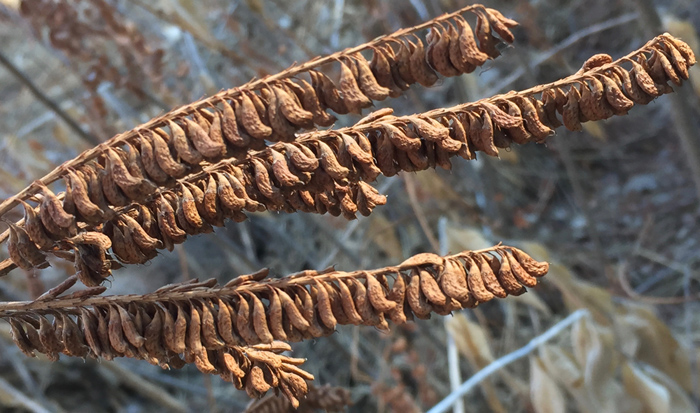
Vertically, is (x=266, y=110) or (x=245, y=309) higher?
(x=266, y=110)

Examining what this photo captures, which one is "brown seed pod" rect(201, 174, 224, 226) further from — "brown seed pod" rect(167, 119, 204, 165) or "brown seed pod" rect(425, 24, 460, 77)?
"brown seed pod" rect(425, 24, 460, 77)

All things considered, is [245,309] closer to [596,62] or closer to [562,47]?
[596,62]

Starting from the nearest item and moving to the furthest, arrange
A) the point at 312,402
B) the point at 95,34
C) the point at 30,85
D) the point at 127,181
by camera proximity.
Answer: the point at 127,181 < the point at 312,402 < the point at 30,85 < the point at 95,34

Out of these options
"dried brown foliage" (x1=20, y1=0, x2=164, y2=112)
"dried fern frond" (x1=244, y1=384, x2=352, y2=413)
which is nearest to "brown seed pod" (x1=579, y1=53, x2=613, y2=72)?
"dried fern frond" (x1=244, y1=384, x2=352, y2=413)

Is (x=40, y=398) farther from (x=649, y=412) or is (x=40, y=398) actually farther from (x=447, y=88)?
(x=447, y=88)

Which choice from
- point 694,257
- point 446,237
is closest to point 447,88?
point 694,257

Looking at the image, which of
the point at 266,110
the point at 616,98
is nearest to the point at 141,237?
the point at 266,110

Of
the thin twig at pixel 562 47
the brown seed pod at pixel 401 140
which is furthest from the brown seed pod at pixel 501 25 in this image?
the thin twig at pixel 562 47
